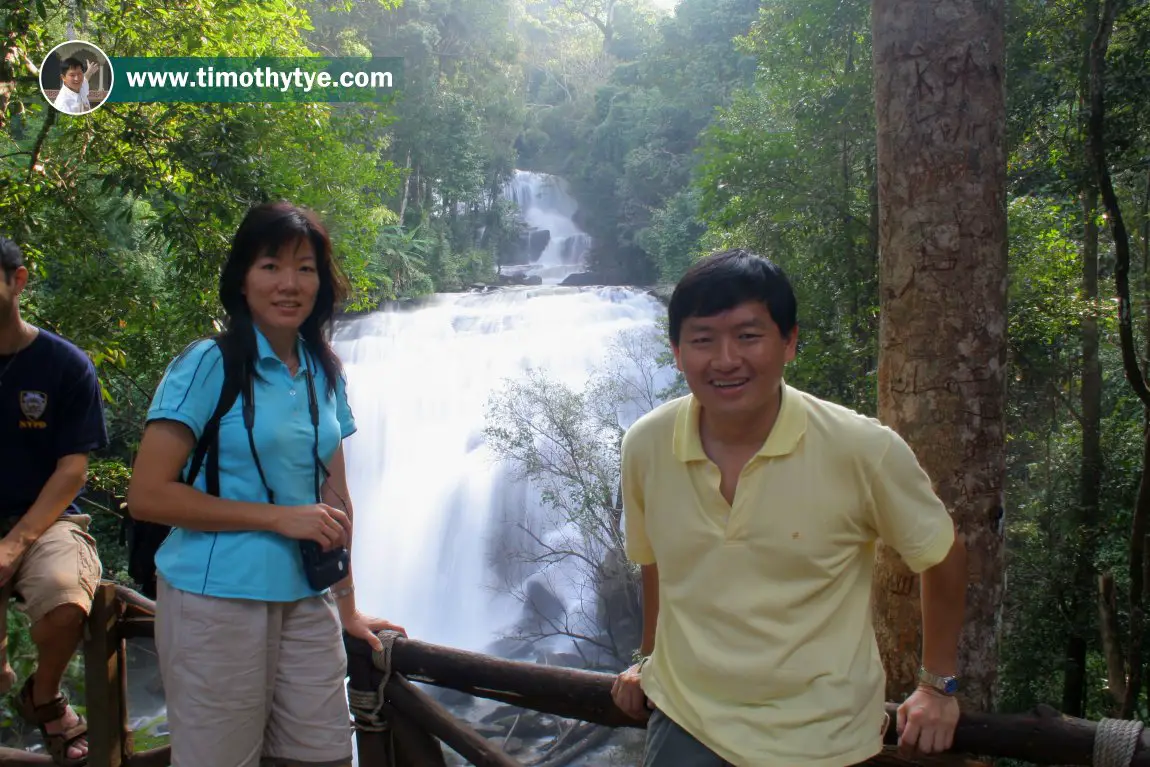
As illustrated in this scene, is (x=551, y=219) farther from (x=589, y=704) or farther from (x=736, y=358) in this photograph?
(x=736, y=358)

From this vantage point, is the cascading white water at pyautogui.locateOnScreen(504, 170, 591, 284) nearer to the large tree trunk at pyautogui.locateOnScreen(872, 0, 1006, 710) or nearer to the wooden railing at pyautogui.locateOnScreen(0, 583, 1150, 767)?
the wooden railing at pyautogui.locateOnScreen(0, 583, 1150, 767)

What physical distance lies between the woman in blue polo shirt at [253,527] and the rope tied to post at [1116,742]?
4.45 ft

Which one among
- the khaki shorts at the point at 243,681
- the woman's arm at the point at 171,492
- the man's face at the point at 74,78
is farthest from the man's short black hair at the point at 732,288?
the man's face at the point at 74,78

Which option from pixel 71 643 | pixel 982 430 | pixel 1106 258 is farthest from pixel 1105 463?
pixel 71 643

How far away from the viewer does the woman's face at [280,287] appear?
1.73 metres

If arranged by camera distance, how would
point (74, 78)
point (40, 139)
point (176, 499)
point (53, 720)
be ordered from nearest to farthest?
point (176, 499), point (53, 720), point (40, 139), point (74, 78)

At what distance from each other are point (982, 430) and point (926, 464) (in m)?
0.14

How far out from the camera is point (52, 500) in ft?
6.89

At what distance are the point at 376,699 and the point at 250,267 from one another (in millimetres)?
1051

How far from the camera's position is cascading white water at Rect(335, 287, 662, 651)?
1368 centimetres

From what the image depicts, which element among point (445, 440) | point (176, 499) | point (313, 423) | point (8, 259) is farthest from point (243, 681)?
point (445, 440)

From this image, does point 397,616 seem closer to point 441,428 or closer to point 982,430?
point 441,428

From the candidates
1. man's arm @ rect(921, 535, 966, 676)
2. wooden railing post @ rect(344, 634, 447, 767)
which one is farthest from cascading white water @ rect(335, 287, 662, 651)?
man's arm @ rect(921, 535, 966, 676)

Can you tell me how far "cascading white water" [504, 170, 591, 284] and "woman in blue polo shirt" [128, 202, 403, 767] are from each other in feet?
77.5
